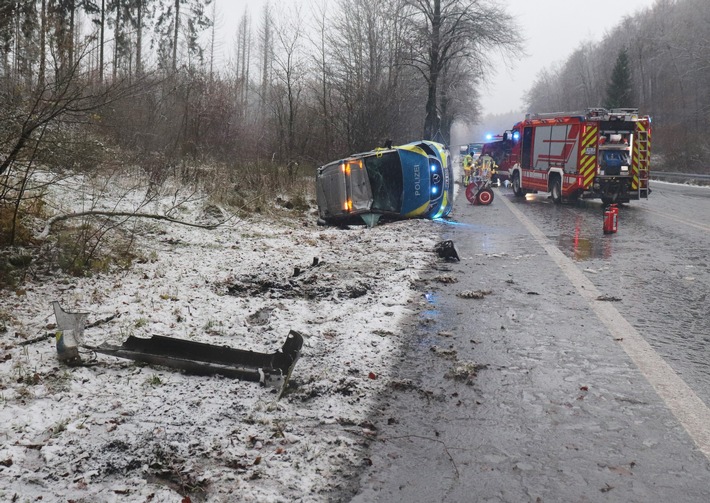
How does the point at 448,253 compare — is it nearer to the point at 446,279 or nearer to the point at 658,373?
the point at 446,279

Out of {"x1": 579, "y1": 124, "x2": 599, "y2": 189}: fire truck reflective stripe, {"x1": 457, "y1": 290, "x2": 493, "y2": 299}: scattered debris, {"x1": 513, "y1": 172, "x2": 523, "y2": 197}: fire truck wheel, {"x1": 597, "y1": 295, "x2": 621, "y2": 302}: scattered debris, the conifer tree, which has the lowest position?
{"x1": 457, "y1": 290, "x2": 493, "y2": 299}: scattered debris

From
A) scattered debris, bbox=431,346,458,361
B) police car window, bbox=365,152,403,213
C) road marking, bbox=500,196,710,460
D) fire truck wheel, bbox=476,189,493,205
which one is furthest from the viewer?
fire truck wheel, bbox=476,189,493,205

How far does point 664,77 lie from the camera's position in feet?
270

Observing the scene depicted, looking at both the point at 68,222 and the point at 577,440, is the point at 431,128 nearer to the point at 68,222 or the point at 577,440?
the point at 68,222

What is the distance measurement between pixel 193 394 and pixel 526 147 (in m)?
19.3

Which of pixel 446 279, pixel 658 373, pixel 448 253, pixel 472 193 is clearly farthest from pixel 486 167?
pixel 658 373

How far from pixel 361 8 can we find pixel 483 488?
91.0 feet

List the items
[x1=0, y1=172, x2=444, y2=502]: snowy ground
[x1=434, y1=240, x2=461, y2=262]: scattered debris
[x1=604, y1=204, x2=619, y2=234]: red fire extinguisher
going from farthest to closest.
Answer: [x1=604, y1=204, x2=619, y2=234]: red fire extinguisher < [x1=434, y1=240, x2=461, y2=262]: scattered debris < [x1=0, y1=172, x2=444, y2=502]: snowy ground

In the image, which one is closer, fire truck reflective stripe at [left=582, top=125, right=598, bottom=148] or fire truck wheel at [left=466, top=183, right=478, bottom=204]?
fire truck reflective stripe at [left=582, top=125, right=598, bottom=148]

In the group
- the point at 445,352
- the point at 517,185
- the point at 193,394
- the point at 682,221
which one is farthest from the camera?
the point at 517,185

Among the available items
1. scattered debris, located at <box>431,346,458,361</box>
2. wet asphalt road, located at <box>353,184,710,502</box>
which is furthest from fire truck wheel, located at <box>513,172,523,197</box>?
scattered debris, located at <box>431,346,458,361</box>

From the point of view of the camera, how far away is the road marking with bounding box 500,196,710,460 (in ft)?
10.5

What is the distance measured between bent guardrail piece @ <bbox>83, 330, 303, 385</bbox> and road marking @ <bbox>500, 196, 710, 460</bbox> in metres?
2.40

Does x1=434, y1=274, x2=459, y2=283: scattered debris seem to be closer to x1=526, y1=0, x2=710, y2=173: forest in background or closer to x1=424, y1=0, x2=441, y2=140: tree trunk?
x1=424, y1=0, x2=441, y2=140: tree trunk
